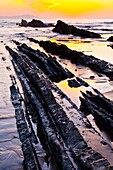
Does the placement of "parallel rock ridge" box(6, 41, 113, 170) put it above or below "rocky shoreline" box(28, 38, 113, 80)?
above

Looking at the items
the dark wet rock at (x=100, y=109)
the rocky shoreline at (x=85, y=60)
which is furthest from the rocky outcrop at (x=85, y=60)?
the dark wet rock at (x=100, y=109)

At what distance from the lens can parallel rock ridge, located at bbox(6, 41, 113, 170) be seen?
12.9 feet

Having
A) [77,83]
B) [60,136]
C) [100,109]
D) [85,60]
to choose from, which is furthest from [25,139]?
[85,60]

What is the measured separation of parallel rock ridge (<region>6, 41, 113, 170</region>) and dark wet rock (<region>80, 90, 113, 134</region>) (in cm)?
82

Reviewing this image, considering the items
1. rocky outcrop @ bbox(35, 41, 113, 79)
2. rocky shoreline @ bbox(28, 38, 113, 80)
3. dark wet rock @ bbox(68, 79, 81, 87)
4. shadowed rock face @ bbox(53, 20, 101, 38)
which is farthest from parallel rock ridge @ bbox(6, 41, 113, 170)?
shadowed rock face @ bbox(53, 20, 101, 38)

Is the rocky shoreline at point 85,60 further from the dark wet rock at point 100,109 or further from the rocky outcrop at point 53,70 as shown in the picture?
the dark wet rock at point 100,109

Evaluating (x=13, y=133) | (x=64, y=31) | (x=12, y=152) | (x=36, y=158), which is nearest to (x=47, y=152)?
(x=36, y=158)

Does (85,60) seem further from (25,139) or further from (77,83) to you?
(25,139)

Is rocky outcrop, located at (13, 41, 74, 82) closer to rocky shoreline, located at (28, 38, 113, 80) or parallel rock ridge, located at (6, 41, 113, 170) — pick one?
rocky shoreline, located at (28, 38, 113, 80)

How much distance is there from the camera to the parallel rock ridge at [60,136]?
392cm

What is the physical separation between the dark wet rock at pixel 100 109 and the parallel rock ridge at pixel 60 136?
82cm

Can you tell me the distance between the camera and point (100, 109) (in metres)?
6.55

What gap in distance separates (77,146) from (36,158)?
0.71 m

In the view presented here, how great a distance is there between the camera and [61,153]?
4.34 m
